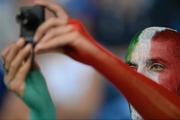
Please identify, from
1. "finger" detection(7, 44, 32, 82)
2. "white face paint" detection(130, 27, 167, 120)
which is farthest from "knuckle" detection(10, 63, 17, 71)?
"white face paint" detection(130, 27, 167, 120)

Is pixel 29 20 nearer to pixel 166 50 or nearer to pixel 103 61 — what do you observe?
pixel 103 61

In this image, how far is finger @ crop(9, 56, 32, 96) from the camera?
19.2 inches

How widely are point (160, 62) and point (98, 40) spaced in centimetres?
34

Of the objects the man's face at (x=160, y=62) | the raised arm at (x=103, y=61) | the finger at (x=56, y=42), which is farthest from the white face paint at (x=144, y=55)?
the finger at (x=56, y=42)

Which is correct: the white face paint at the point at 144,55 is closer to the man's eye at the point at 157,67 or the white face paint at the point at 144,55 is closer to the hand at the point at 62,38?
the man's eye at the point at 157,67

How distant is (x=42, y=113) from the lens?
1.64ft

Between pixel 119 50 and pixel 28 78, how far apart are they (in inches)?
20.9

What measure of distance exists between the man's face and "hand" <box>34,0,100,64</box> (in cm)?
24

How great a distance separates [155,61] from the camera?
0.72 metres

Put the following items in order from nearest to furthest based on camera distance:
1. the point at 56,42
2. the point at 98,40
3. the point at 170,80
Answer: the point at 56,42 < the point at 170,80 < the point at 98,40

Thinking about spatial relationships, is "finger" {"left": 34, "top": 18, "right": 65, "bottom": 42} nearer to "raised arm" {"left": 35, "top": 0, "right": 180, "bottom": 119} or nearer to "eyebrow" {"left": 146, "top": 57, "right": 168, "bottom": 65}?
"raised arm" {"left": 35, "top": 0, "right": 180, "bottom": 119}

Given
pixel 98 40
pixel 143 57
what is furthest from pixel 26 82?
pixel 98 40

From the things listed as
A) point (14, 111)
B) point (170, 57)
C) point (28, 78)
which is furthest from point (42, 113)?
point (14, 111)

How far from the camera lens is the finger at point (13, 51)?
0.47m
